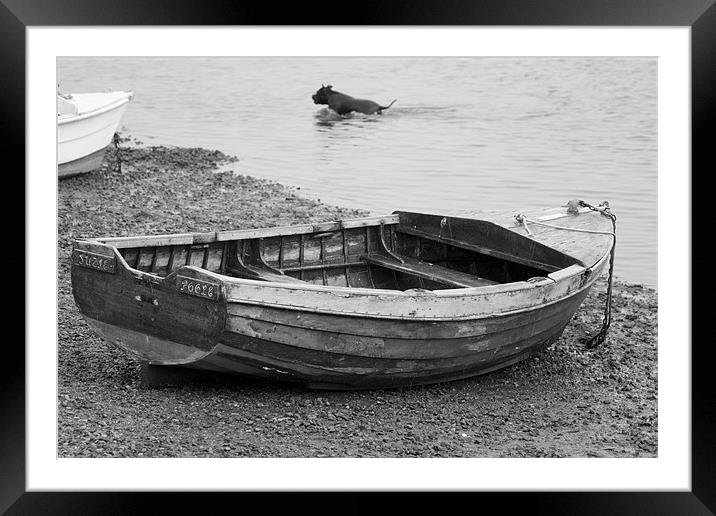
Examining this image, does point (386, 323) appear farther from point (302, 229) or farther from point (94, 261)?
point (94, 261)

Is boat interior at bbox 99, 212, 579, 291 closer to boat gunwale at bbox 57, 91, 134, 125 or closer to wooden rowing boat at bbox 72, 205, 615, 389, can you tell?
wooden rowing boat at bbox 72, 205, 615, 389

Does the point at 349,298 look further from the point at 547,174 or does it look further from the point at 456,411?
the point at 547,174

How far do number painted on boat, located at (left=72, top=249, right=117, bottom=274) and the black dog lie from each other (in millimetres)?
5015

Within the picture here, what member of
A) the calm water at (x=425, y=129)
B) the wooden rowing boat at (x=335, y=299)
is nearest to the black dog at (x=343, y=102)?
the calm water at (x=425, y=129)

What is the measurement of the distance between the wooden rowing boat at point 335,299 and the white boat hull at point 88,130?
3.51m

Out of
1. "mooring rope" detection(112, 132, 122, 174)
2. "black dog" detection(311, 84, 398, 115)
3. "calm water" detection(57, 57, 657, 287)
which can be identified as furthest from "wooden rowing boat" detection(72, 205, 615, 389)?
"mooring rope" detection(112, 132, 122, 174)

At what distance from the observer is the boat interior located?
7.23 meters

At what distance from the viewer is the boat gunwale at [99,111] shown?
996cm

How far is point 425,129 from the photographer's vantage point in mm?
11508

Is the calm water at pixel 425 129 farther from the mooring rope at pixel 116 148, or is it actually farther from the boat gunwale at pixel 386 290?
the boat gunwale at pixel 386 290

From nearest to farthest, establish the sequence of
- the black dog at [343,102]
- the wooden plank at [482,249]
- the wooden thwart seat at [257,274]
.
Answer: the wooden thwart seat at [257,274]
the wooden plank at [482,249]
the black dog at [343,102]

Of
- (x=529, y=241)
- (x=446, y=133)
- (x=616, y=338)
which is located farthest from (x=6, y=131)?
(x=446, y=133)
